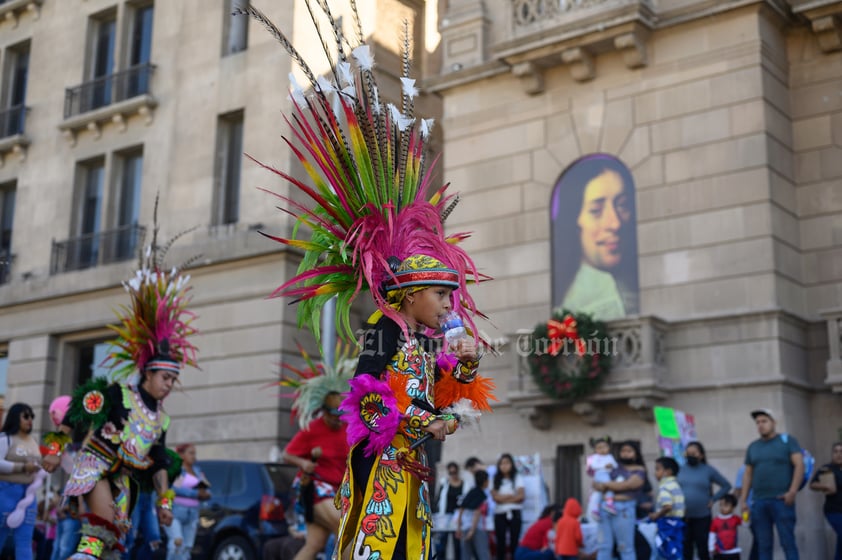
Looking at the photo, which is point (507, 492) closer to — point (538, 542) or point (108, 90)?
point (538, 542)

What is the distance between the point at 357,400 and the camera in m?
6.07

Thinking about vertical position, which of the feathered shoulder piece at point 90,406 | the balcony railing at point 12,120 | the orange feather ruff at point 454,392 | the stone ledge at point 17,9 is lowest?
the orange feather ruff at point 454,392

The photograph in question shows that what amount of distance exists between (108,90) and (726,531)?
784 inches

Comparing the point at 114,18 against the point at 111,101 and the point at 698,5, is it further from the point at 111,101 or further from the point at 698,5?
the point at 698,5

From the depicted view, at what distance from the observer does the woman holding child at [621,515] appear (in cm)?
1339

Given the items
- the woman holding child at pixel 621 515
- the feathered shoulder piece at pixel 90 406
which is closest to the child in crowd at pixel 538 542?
the woman holding child at pixel 621 515

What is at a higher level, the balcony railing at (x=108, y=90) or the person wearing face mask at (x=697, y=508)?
the balcony railing at (x=108, y=90)

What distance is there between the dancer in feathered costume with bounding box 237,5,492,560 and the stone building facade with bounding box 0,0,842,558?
11.6m

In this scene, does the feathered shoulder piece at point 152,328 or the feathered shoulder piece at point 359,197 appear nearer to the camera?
the feathered shoulder piece at point 359,197

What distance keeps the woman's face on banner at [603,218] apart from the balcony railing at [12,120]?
16689mm

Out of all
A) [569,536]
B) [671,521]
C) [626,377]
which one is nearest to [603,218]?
[626,377]

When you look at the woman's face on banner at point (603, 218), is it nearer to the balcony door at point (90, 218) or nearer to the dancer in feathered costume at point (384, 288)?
the dancer in feathered costume at point (384, 288)

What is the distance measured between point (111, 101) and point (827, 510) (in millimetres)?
20429

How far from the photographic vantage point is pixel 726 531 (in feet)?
44.3
